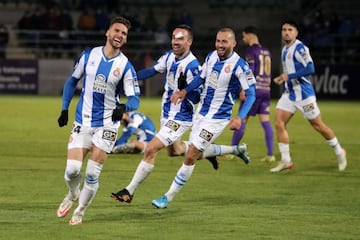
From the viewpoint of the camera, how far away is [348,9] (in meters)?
39.9

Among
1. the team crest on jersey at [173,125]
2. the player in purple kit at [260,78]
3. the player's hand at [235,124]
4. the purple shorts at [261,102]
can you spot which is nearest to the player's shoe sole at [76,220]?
the player's hand at [235,124]

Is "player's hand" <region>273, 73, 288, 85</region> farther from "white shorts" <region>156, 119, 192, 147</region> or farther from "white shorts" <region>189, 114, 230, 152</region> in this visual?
"white shorts" <region>189, 114, 230, 152</region>

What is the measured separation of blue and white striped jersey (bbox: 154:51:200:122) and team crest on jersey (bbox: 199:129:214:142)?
56 cm

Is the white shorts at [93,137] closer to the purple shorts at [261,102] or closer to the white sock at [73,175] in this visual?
→ the white sock at [73,175]

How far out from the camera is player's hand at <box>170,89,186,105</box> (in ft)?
36.0

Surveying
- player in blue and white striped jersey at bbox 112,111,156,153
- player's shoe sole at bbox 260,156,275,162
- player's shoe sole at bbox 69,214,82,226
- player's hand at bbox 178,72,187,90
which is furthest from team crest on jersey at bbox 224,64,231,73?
player in blue and white striped jersey at bbox 112,111,156,153

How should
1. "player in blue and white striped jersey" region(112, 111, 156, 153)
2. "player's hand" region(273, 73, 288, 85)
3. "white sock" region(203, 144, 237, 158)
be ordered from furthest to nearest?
"player in blue and white striped jersey" region(112, 111, 156, 153), "player's hand" region(273, 73, 288, 85), "white sock" region(203, 144, 237, 158)

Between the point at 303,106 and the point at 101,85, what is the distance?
573 centimetres

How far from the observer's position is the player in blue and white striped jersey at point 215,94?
36.2 feet

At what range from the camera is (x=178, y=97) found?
36.0 feet

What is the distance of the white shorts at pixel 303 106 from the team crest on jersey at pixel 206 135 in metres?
3.88

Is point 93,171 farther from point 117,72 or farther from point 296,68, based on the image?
point 296,68

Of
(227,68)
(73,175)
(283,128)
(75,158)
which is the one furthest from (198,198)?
(283,128)

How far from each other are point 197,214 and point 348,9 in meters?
30.7
